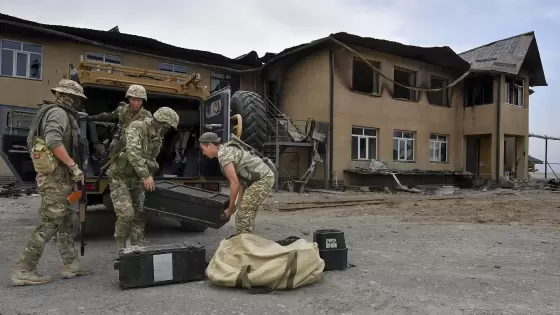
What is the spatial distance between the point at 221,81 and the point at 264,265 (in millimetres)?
15496

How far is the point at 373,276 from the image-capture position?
436cm

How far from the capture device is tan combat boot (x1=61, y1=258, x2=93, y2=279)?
420cm

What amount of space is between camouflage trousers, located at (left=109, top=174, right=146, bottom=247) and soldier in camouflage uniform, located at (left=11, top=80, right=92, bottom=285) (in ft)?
1.67

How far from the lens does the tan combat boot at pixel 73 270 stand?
165 inches

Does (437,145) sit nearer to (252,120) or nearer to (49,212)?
(252,120)

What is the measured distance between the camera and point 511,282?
4.17 metres

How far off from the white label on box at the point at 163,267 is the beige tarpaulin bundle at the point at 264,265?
1.17ft

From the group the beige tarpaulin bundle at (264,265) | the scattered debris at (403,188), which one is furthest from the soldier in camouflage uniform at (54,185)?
the scattered debris at (403,188)

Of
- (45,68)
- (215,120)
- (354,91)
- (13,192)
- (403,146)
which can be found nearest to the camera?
(215,120)

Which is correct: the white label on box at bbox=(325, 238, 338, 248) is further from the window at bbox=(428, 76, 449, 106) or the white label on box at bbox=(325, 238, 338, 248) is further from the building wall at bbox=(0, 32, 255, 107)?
the window at bbox=(428, 76, 449, 106)

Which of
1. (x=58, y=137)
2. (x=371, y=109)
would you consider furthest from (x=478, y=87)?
(x=58, y=137)

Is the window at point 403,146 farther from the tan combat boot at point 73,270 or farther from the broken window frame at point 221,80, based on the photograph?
the tan combat boot at point 73,270

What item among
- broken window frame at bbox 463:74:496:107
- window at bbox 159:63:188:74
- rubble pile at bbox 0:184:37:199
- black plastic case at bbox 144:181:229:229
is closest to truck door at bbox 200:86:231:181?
black plastic case at bbox 144:181:229:229

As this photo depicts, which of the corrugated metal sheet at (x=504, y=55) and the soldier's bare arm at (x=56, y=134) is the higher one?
the corrugated metal sheet at (x=504, y=55)
